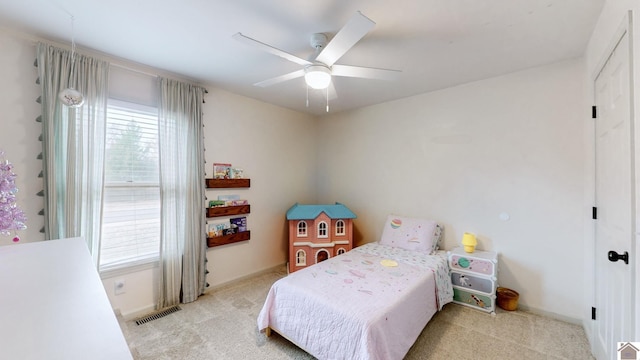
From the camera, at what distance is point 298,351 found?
2047 mm

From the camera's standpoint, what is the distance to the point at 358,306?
1802 millimetres

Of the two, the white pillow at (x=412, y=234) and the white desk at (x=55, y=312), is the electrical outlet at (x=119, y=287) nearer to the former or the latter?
the white desk at (x=55, y=312)

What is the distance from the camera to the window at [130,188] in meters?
2.39

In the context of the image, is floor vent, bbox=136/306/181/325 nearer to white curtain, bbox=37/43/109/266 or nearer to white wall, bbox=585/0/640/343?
white curtain, bbox=37/43/109/266

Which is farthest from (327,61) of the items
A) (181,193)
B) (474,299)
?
(474,299)

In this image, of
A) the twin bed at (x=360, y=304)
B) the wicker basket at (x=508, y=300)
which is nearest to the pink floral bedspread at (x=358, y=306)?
the twin bed at (x=360, y=304)

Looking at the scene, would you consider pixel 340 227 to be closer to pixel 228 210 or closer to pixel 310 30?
pixel 228 210

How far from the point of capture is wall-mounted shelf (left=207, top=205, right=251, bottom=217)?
3059 millimetres

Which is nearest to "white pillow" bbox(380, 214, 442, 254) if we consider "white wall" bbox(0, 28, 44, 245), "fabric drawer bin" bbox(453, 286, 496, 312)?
"fabric drawer bin" bbox(453, 286, 496, 312)

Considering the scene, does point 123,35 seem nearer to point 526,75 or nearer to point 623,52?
point 623,52

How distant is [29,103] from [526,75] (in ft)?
14.7

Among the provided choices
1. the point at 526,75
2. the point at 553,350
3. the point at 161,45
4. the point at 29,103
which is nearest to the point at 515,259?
the point at 553,350

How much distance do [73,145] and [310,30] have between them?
216cm

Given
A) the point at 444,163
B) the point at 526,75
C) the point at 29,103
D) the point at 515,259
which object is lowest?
the point at 515,259
